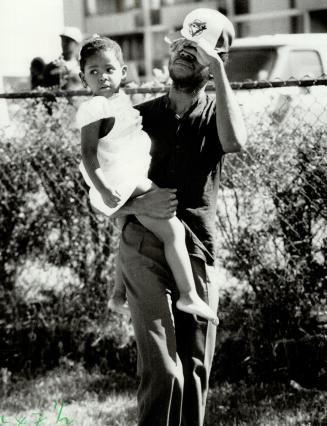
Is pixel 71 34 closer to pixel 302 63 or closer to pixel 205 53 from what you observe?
pixel 302 63

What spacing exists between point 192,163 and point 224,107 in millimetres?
281

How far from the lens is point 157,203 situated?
310 cm

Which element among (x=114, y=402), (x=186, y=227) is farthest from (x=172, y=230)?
(x=114, y=402)

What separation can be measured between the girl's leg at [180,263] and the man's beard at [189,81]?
514 mm

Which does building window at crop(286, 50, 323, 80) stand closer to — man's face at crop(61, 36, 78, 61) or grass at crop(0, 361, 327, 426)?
man's face at crop(61, 36, 78, 61)

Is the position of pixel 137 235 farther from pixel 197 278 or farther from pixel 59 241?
pixel 59 241

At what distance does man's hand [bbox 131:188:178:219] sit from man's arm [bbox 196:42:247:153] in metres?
0.29

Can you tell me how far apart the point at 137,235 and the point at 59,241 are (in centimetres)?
182

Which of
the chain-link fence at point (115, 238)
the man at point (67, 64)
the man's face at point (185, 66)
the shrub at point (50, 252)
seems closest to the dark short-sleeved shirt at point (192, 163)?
the man's face at point (185, 66)

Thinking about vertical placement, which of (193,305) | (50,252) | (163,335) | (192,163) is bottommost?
(50,252)

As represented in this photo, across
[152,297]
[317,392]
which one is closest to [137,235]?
[152,297]

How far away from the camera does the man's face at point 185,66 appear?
3.05 meters

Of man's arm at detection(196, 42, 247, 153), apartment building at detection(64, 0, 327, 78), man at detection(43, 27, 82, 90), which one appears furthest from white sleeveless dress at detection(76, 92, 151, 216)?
apartment building at detection(64, 0, 327, 78)

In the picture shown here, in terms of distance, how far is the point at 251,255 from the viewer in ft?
14.5
